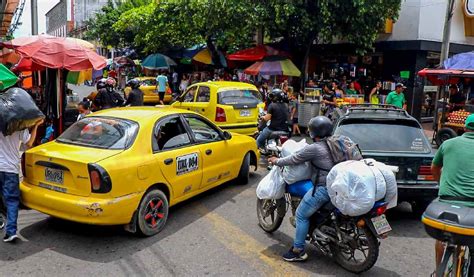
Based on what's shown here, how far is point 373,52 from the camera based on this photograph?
1778 cm

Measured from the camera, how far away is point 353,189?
3967mm

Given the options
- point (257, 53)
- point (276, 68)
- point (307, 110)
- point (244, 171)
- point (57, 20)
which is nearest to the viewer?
point (244, 171)

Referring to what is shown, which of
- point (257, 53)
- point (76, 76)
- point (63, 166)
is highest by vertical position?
point (257, 53)

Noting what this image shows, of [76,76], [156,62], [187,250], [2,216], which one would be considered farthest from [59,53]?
[156,62]

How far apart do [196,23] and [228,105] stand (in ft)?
26.0

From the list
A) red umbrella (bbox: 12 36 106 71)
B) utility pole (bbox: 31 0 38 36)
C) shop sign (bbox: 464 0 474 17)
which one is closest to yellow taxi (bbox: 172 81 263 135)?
red umbrella (bbox: 12 36 106 71)

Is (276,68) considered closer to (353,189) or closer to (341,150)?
(341,150)

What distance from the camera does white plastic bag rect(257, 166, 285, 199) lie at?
4.92 meters

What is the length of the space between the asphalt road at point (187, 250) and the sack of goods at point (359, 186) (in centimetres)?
84

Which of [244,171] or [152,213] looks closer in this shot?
[152,213]

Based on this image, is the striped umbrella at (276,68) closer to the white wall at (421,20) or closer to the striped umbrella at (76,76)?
the white wall at (421,20)

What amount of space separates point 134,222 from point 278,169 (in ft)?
5.73

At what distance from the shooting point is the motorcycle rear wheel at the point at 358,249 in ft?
13.7

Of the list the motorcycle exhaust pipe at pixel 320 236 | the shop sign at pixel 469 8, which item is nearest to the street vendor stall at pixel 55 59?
the motorcycle exhaust pipe at pixel 320 236
